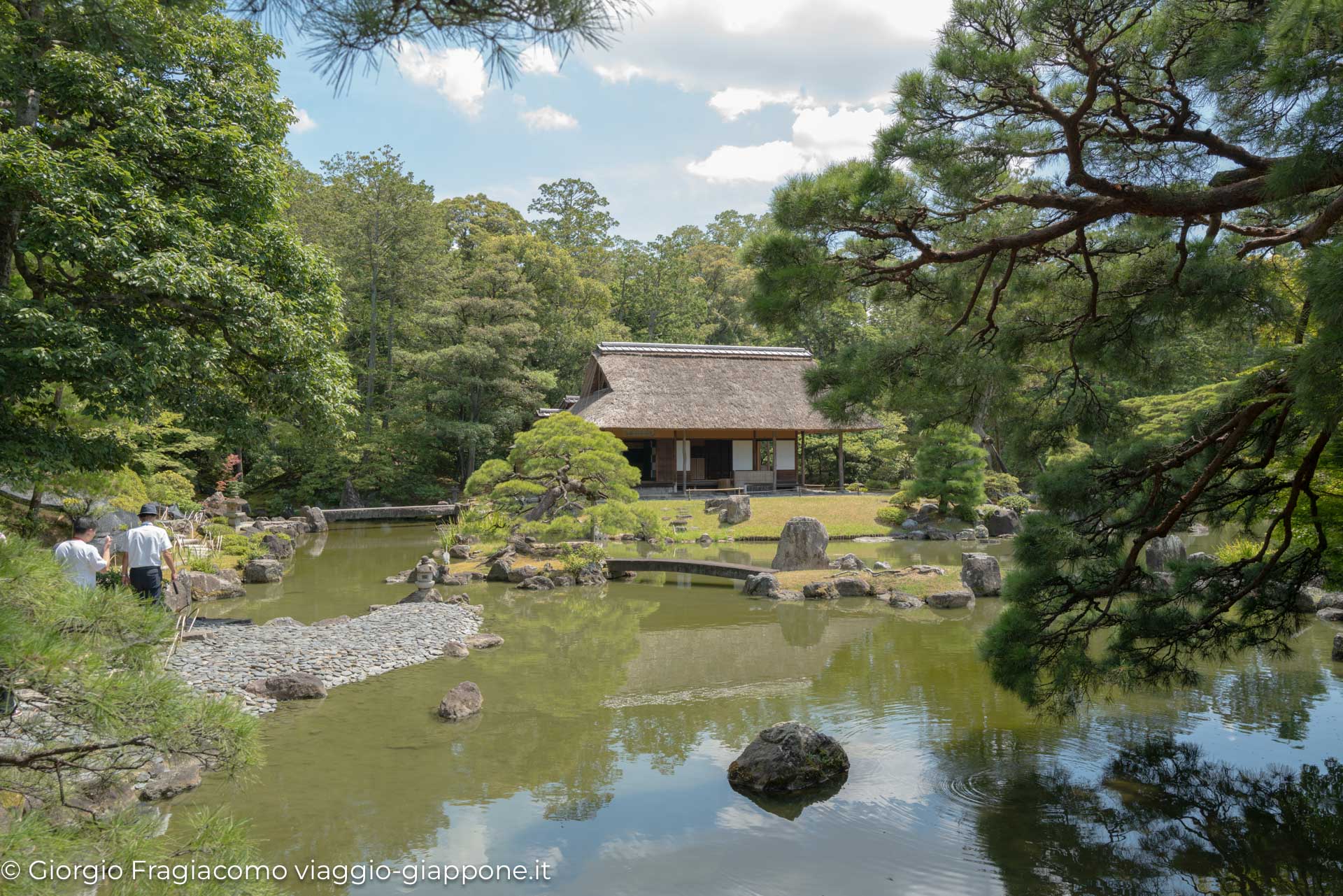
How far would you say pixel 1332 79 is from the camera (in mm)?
3266

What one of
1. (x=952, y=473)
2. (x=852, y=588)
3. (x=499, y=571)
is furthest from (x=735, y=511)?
(x=852, y=588)

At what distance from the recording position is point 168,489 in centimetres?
1201

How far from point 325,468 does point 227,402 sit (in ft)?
54.1

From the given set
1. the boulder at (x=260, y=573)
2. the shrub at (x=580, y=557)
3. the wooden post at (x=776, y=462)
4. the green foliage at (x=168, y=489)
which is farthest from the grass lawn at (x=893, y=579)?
the wooden post at (x=776, y=462)

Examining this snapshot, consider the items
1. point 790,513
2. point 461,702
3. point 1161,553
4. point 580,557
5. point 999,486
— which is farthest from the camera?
point 999,486

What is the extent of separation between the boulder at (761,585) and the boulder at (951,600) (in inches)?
89.8

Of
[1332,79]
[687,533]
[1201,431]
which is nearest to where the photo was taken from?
[1332,79]

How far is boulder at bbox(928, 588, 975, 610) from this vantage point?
35.6 ft

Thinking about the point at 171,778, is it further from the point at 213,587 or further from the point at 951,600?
the point at 951,600

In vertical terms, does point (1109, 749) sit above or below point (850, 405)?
below

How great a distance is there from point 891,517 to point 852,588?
914 cm

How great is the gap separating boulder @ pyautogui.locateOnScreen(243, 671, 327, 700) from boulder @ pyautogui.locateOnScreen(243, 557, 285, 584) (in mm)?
6886

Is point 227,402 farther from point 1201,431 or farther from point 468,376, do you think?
point 468,376

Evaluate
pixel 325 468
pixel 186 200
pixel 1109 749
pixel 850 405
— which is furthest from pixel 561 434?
pixel 325 468
